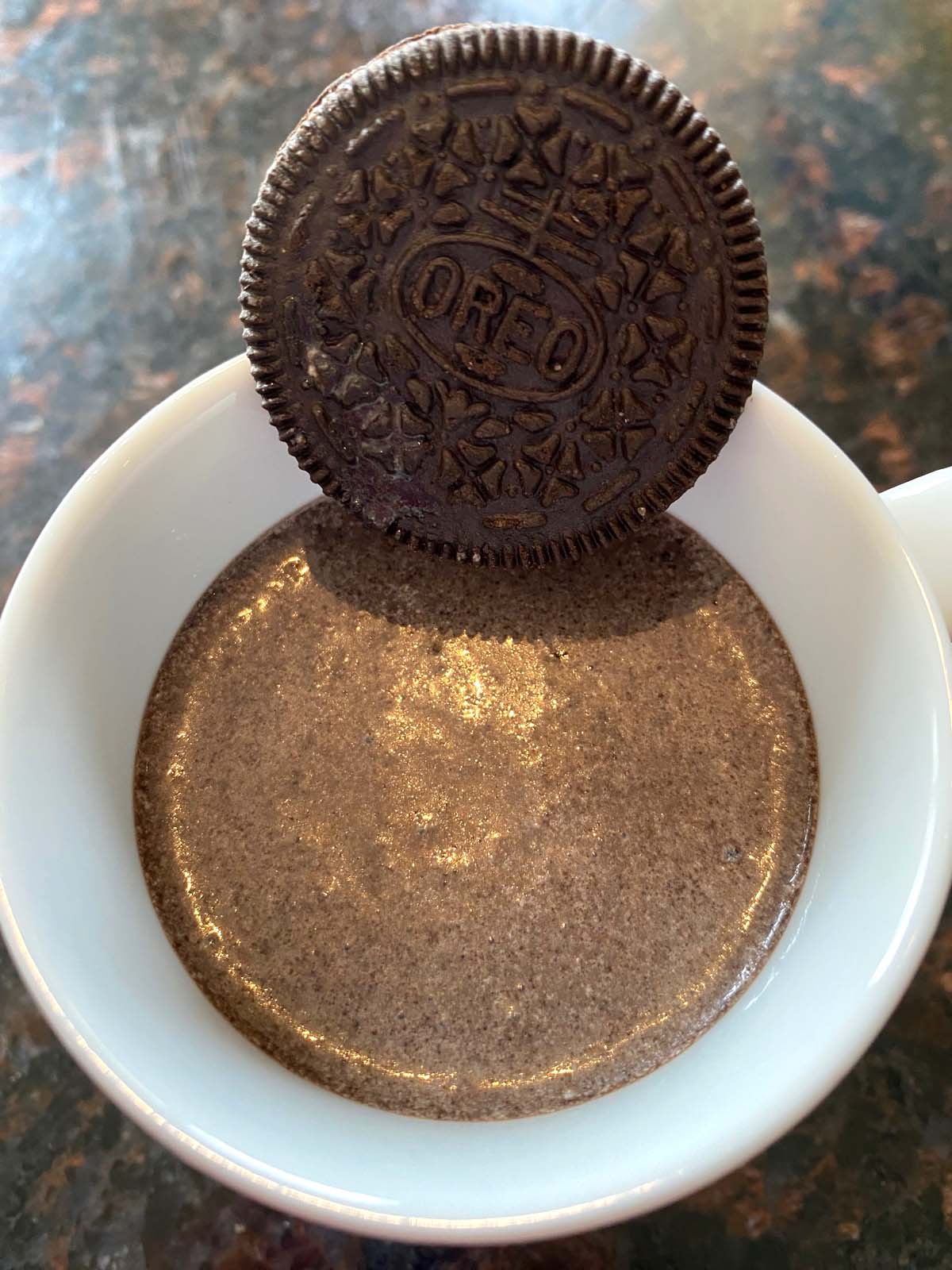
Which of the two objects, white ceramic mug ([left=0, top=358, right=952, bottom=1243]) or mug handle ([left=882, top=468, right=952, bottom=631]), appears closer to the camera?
white ceramic mug ([left=0, top=358, right=952, bottom=1243])

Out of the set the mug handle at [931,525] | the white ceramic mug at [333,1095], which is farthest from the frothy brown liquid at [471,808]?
the mug handle at [931,525]

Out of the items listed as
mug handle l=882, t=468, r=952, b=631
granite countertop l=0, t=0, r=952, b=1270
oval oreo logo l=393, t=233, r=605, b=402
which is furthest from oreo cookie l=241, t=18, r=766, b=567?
granite countertop l=0, t=0, r=952, b=1270

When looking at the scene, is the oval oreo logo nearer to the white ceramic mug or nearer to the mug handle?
the white ceramic mug

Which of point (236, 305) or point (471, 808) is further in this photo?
point (236, 305)

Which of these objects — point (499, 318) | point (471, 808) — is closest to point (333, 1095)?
point (471, 808)

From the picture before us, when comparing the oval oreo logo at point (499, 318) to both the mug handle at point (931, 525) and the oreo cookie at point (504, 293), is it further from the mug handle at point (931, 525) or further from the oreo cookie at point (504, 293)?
the mug handle at point (931, 525)

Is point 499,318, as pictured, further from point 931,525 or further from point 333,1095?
point 333,1095
